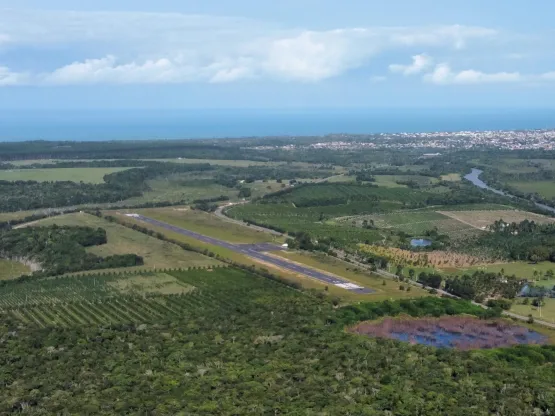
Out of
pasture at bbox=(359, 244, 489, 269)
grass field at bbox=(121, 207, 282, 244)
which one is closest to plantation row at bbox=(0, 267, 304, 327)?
pasture at bbox=(359, 244, 489, 269)

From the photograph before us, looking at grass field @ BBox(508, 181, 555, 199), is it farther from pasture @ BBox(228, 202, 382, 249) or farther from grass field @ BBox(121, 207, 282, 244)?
grass field @ BBox(121, 207, 282, 244)

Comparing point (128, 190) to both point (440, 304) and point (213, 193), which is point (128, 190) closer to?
point (213, 193)

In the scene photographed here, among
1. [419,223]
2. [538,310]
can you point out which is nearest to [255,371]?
[538,310]

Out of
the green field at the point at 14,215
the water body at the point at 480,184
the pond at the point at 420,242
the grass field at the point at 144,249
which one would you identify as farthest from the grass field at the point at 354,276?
the water body at the point at 480,184

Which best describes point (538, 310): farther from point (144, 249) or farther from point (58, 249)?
point (58, 249)

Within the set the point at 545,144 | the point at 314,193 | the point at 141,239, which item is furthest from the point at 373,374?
the point at 545,144

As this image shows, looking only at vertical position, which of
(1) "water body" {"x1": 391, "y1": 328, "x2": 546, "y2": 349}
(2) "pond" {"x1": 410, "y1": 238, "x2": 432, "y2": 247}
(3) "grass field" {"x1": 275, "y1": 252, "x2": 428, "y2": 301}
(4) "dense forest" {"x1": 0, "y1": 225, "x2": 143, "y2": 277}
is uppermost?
(4) "dense forest" {"x1": 0, "y1": 225, "x2": 143, "y2": 277}

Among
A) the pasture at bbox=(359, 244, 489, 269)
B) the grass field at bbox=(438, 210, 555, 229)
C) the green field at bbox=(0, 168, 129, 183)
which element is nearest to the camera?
the pasture at bbox=(359, 244, 489, 269)
